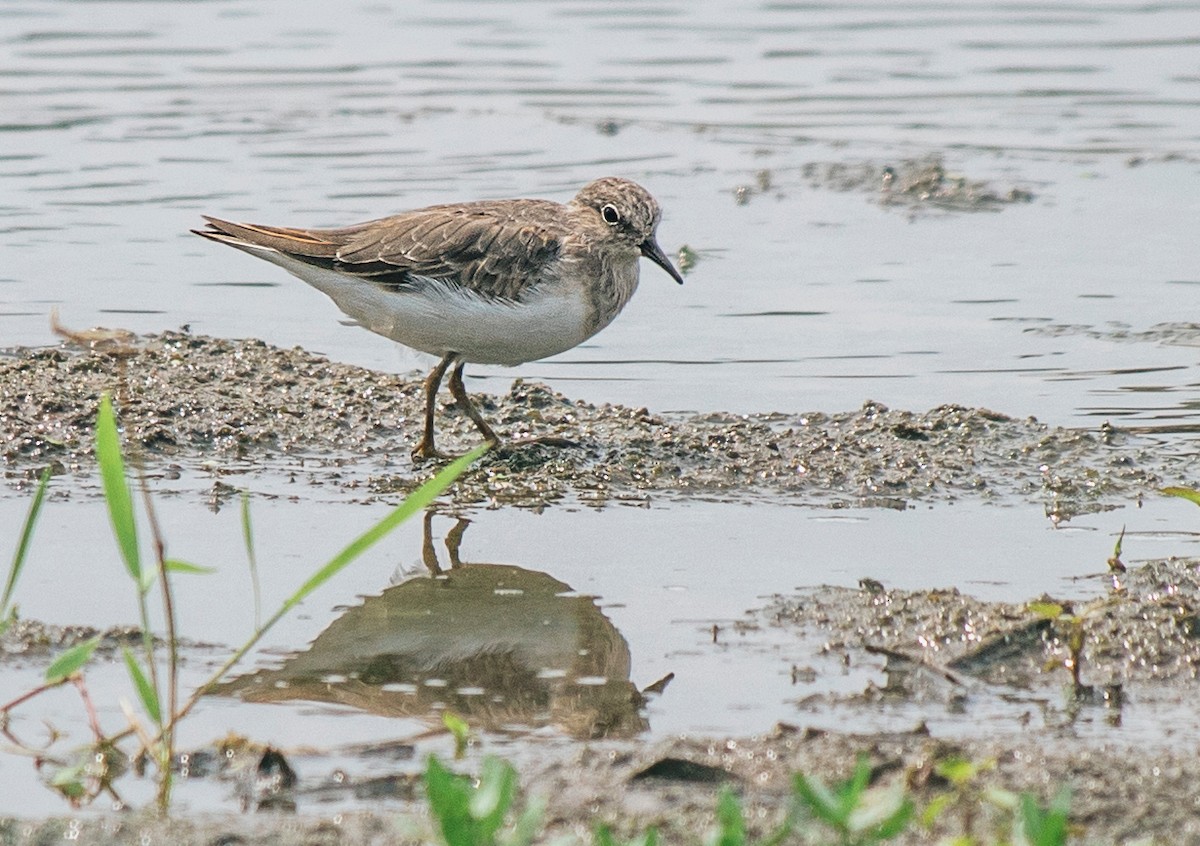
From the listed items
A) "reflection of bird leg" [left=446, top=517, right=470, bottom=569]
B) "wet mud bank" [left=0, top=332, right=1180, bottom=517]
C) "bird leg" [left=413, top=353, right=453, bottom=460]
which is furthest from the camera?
"bird leg" [left=413, top=353, right=453, bottom=460]

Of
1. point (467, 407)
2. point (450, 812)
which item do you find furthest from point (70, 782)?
point (467, 407)

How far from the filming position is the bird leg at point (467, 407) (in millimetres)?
7781

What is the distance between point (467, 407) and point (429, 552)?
61.1 inches

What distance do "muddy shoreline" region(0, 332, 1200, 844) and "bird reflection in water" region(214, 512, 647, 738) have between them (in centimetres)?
37

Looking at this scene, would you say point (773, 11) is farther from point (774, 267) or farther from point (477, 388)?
point (477, 388)

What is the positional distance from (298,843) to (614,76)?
12.9 m

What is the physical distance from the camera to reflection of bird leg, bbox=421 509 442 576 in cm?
623

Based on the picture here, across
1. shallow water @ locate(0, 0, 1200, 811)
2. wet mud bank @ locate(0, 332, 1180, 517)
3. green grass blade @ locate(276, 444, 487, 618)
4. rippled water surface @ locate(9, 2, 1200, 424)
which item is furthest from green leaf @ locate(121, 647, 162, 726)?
rippled water surface @ locate(9, 2, 1200, 424)

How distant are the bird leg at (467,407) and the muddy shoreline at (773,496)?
17 cm

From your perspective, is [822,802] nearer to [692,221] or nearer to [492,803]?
[492,803]

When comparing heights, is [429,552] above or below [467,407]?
below

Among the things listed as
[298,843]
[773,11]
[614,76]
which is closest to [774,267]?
[614,76]

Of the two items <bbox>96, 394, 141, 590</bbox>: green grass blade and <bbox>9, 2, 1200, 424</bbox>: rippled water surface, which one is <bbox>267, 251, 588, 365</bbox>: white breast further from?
<bbox>96, 394, 141, 590</bbox>: green grass blade

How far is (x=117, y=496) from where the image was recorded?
13.9 ft
